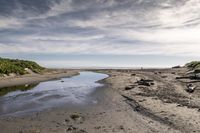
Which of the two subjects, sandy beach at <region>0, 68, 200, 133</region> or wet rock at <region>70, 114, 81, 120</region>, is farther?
wet rock at <region>70, 114, 81, 120</region>

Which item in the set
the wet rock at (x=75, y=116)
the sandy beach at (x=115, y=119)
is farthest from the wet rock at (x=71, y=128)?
the wet rock at (x=75, y=116)

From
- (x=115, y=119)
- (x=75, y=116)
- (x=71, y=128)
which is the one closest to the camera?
(x=71, y=128)

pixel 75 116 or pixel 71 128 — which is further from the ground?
pixel 75 116

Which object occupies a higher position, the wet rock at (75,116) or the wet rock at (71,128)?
the wet rock at (75,116)

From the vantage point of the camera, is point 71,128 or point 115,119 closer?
point 71,128

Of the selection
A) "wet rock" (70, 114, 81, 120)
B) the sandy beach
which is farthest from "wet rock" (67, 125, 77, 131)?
"wet rock" (70, 114, 81, 120)

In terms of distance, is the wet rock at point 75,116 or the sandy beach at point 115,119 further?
the wet rock at point 75,116

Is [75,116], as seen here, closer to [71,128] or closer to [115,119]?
[115,119]

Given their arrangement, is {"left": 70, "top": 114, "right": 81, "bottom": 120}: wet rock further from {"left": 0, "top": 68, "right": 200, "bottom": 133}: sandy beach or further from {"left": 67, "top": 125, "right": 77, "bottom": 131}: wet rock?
{"left": 67, "top": 125, "right": 77, "bottom": 131}: wet rock

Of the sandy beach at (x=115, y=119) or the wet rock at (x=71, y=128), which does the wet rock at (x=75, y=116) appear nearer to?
the sandy beach at (x=115, y=119)

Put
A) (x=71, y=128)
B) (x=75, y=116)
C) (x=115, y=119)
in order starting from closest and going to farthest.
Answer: (x=71, y=128) → (x=115, y=119) → (x=75, y=116)

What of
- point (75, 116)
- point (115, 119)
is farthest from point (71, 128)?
point (115, 119)

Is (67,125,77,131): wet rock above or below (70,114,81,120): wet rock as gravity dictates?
below

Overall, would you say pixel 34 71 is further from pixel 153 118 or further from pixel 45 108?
pixel 153 118
